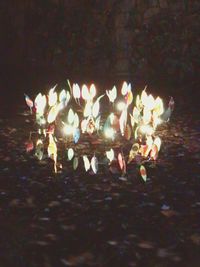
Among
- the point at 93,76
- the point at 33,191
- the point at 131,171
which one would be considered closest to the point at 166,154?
the point at 131,171

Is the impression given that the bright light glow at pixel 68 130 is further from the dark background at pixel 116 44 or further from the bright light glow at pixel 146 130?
the dark background at pixel 116 44

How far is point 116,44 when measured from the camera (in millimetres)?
12125

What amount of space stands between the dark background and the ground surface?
540 cm

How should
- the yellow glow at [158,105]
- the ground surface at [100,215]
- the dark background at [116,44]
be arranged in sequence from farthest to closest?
the dark background at [116,44], the yellow glow at [158,105], the ground surface at [100,215]

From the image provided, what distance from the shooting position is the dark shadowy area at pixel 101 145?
401 cm

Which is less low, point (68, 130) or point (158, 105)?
point (158, 105)

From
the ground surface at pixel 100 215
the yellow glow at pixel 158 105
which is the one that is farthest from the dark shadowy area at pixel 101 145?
the yellow glow at pixel 158 105

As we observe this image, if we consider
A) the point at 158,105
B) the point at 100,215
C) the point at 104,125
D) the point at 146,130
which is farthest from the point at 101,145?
the point at 100,215

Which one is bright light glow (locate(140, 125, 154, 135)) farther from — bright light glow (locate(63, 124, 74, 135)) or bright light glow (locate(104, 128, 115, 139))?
bright light glow (locate(63, 124, 74, 135))

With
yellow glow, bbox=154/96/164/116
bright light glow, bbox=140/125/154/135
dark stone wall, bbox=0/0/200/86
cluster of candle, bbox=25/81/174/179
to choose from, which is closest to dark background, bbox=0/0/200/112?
dark stone wall, bbox=0/0/200/86

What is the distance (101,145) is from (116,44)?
19.6 ft

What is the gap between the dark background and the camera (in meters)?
11.8

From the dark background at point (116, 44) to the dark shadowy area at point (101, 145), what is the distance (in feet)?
0.07

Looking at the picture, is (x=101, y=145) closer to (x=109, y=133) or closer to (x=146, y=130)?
(x=109, y=133)
